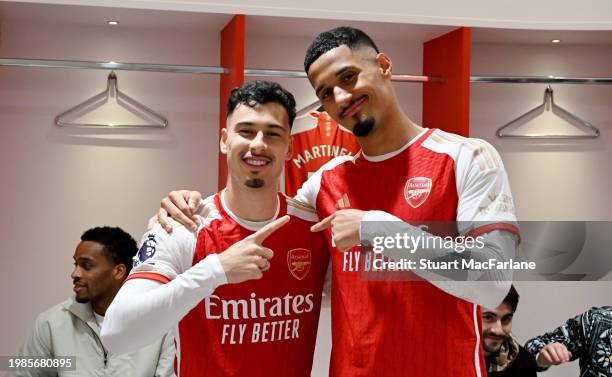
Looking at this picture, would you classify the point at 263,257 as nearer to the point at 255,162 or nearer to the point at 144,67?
the point at 255,162

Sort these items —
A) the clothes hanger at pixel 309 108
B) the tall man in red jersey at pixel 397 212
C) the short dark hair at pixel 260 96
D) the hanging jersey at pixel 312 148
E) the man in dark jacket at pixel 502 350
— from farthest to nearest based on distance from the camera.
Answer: the clothes hanger at pixel 309 108 < the hanging jersey at pixel 312 148 < the man in dark jacket at pixel 502 350 < the short dark hair at pixel 260 96 < the tall man in red jersey at pixel 397 212

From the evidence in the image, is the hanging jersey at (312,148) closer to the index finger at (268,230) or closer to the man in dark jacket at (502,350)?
the man in dark jacket at (502,350)

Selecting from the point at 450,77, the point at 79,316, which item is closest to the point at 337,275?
the point at 79,316

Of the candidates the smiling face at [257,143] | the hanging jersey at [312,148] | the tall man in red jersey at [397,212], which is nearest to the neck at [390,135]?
the tall man in red jersey at [397,212]

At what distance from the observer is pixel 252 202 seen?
6.53 ft

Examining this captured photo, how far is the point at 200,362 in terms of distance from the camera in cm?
195

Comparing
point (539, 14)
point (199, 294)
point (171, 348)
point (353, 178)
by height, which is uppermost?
point (539, 14)

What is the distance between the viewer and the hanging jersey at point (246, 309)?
6.35 ft

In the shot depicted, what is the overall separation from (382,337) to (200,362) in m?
0.49

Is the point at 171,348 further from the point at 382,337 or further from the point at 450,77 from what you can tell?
the point at 450,77

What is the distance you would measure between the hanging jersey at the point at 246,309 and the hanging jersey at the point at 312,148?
1.14 m

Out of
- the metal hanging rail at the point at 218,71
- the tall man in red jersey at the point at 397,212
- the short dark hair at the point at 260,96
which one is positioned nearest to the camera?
the tall man in red jersey at the point at 397,212

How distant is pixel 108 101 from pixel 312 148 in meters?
1.05

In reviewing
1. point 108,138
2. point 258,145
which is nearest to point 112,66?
point 108,138
